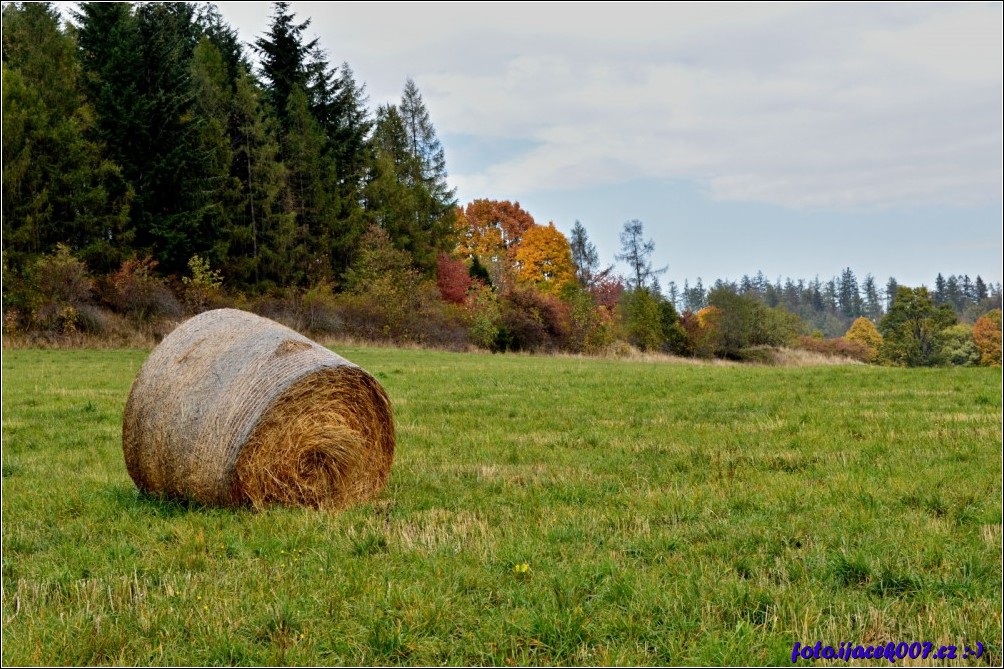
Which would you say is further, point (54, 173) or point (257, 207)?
point (257, 207)

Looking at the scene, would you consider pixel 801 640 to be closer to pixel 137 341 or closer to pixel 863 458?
pixel 863 458

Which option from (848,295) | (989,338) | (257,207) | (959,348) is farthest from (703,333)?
(848,295)

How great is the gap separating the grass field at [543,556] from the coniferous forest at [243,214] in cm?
2876

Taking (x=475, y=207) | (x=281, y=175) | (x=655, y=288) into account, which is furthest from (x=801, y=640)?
(x=655, y=288)

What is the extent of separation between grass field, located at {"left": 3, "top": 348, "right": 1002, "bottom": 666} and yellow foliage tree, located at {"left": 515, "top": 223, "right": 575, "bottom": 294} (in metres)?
59.5

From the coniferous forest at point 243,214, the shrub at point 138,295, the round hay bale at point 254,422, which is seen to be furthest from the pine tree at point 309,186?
the round hay bale at point 254,422

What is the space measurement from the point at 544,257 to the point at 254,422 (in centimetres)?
6435

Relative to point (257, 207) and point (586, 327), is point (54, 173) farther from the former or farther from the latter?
point (586, 327)

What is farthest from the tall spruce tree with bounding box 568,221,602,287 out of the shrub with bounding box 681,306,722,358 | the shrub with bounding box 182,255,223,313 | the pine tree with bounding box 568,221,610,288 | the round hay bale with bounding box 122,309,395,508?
the round hay bale with bounding box 122,309,395,508

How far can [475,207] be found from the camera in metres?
77.8

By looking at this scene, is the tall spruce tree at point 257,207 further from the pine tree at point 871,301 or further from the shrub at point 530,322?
the pine tree at point 871,301

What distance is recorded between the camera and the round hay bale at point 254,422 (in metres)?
7.38

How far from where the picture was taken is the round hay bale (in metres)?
7.38

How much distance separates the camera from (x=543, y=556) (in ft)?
18.3
